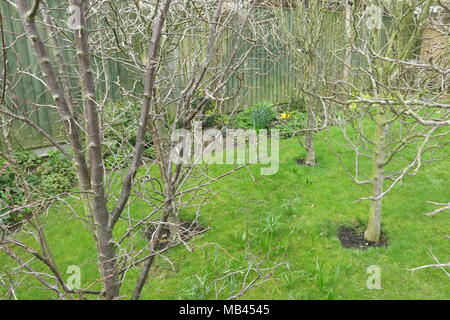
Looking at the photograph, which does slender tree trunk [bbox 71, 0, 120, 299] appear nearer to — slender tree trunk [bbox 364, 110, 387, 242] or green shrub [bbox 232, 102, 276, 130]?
slender tree trunk [bbox 364, 110, 387, 242]

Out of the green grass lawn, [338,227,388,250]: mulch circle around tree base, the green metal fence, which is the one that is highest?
the green metal fence

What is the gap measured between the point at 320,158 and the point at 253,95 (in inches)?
123

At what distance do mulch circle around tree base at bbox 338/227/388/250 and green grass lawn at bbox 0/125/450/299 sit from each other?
77mm

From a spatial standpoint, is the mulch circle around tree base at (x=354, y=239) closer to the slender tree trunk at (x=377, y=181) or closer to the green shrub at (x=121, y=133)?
the slender tree trunk at (x=377, y=181)

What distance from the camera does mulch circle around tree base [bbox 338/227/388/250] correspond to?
364 cm

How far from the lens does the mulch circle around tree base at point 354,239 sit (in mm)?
3643

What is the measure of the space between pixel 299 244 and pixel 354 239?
24.3 inches

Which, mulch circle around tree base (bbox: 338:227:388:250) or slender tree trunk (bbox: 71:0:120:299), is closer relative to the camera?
slender tree trunk (bbox: 71:0:120:299)

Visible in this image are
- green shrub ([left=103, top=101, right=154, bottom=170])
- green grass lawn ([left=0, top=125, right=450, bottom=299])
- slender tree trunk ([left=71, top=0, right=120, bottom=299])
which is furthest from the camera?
green grass lawn ([left=0, top=125, right=450, bottom=299])

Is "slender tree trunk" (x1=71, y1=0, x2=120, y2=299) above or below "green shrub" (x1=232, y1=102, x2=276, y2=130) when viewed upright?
Result: above

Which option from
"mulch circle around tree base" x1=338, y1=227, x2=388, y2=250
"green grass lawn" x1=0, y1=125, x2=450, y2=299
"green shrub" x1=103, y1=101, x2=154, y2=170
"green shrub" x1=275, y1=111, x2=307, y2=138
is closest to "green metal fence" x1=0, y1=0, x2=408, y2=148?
"green shrub" x1=103, y1=101, x2=154, y2=170

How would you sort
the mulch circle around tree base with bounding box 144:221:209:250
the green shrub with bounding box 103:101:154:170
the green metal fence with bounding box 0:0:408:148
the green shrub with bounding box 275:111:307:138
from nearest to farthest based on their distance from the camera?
the mulch circle around tree base with bounding box 144:221:209:250 < the green shrub with bounding box 103:101:154:170 < the green metal fence with bounding box 0:0:408:148 < the green shrub with bounding box 275:111:307:138

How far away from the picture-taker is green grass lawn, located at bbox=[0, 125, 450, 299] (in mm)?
3020
